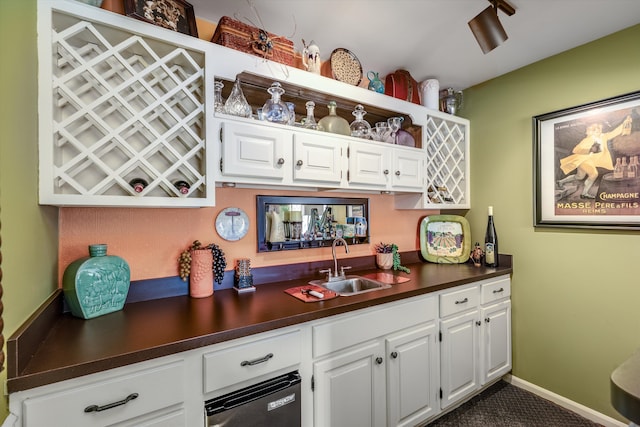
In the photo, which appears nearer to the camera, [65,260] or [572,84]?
[65,260]

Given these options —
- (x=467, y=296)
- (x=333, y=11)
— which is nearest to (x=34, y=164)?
(x=333, y=11)

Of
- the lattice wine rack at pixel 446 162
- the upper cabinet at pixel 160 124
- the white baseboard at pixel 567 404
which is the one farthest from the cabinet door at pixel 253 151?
the white baseboard at pixel 567 404

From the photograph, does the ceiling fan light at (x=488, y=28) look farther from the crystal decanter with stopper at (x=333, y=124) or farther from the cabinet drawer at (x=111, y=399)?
the cabinet drawer at (x=111, y=399)

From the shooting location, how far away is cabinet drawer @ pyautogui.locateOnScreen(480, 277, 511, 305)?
6.87 ft

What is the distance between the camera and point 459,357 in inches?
75.9

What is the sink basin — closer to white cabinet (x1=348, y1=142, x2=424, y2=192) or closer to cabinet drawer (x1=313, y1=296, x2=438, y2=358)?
cabinet drawer (x1=313, y1=296, x2=438, y2=358)

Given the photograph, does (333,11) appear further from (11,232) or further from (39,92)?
(11,232)

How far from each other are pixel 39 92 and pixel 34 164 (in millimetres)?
273

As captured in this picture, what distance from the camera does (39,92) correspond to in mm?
1075

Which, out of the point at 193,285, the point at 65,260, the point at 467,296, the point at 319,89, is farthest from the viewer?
the point at 467,296

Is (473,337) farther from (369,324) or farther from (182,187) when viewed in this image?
(182,187)

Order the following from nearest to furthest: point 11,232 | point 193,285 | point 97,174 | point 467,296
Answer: point 11,232 < point 97,174 < point 193,285 < point 467,296

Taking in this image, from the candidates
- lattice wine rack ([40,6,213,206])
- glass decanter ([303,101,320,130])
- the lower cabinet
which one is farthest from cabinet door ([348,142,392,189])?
lattice wine rack ([40,6,213,206])

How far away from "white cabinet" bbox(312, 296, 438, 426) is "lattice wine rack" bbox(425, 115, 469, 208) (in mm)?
967
